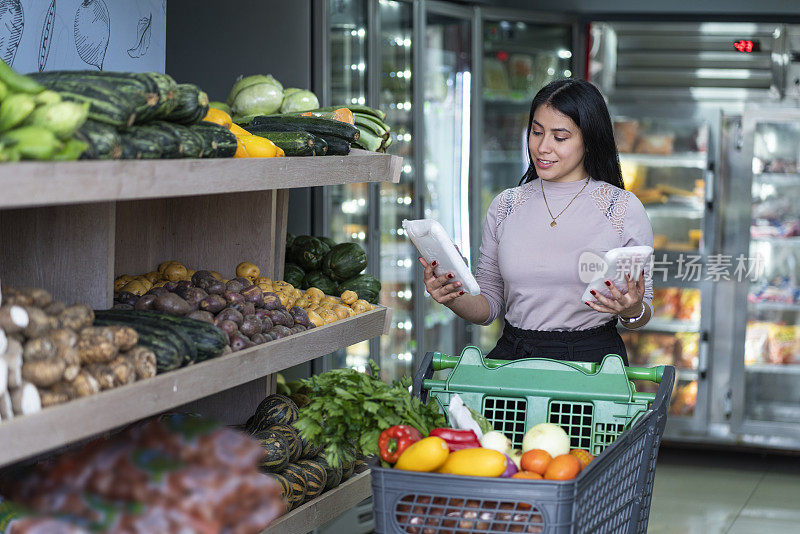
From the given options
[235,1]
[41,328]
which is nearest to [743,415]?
[235,1]

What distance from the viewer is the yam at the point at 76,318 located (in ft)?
6.15

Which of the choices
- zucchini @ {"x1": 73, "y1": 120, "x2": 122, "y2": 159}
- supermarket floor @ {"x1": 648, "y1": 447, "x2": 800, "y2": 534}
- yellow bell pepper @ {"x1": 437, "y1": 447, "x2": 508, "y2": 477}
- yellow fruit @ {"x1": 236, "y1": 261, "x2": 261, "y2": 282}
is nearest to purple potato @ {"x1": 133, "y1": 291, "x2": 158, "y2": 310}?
yellow fruit @ {"x1": 236, "y1": 261, "x2": 261, "y2": 282}

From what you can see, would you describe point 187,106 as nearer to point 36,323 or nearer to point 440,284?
point 36,323

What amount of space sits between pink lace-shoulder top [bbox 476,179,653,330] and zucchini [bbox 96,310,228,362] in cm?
97

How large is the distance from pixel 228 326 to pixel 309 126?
2.63 feet

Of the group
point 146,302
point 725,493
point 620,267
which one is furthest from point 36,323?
point 725,493

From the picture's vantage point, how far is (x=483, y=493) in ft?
5.54

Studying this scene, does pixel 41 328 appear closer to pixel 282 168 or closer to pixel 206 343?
pixel 206 343

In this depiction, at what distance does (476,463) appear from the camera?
5.73ft

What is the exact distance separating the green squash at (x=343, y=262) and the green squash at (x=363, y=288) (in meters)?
0.03

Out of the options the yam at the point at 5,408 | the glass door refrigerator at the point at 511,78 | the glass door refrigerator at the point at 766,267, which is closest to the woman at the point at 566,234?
the yam at the point at 5,408

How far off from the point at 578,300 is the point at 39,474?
1.81 metres

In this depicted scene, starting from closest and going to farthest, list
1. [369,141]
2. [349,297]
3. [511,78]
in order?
1. [349,297]
2. [369,141]
3. [511,78]

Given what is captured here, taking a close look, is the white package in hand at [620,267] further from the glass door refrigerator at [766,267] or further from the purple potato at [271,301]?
the glass door refrigerator at [766,267]
